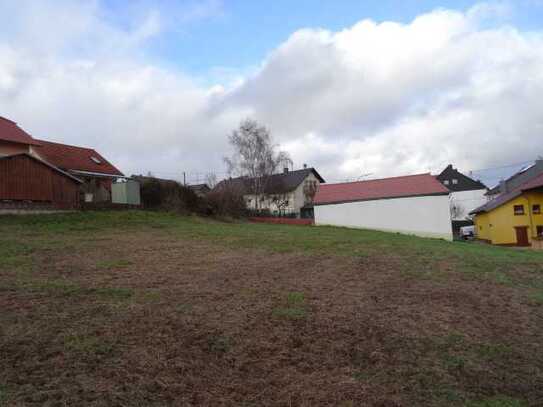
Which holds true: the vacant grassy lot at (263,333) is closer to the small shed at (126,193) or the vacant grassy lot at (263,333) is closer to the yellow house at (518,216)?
the small shed at (126,193)

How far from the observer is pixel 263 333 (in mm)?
5316

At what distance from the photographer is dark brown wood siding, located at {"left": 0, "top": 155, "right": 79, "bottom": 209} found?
715 inches

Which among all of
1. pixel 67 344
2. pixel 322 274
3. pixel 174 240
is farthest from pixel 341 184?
pixel 67 344

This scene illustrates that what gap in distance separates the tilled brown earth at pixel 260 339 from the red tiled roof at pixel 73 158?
20364 mm

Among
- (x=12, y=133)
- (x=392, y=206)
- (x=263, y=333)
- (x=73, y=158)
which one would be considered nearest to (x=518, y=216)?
(x=392, y=206)

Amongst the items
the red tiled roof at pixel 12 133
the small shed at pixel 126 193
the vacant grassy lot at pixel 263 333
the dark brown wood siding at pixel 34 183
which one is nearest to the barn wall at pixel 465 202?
the small shed at pixel 126 193

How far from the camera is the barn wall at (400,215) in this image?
2978 centimetres

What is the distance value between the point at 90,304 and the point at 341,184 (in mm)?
30528

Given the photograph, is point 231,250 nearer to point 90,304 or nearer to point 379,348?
point 90,304

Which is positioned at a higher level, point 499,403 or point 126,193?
point 126,193

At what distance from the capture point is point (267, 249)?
13.1 metres

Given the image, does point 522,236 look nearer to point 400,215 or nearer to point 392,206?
point 400,215

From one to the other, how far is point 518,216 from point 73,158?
1548 inches

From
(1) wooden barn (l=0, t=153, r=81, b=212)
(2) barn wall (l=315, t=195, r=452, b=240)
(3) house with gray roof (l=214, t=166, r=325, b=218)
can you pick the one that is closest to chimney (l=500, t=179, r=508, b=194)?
(2) barn wall (l=315, t=195, r=452, b=240)
